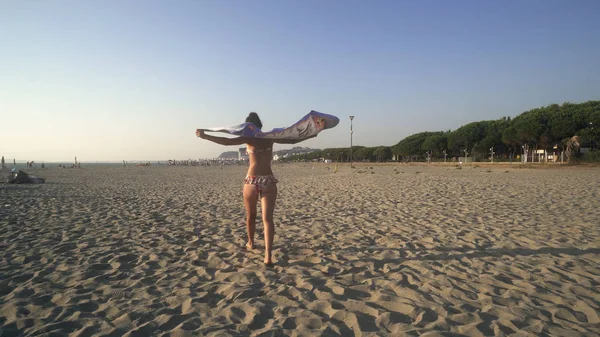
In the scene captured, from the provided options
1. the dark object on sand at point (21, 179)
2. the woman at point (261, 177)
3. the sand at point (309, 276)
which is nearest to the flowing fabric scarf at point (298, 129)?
the woman at point (261, 177)

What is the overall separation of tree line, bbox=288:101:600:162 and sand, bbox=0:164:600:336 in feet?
123

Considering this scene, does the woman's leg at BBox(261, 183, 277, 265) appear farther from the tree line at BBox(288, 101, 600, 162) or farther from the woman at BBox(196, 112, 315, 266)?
the tree line at BBox(288, 101, 600, 162)

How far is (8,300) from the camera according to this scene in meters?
3.10

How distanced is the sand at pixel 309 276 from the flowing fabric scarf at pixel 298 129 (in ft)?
5.10

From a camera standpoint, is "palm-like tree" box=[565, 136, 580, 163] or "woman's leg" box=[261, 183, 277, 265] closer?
"woman's leg" box=[261, 183, 277, 265]

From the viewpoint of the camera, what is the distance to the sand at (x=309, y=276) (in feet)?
8.70

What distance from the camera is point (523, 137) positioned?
45562mm

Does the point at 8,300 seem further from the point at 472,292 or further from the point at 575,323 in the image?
the point at 575,323

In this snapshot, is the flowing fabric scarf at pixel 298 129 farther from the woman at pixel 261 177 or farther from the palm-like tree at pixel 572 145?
the palm-like tree at pixel 572 145

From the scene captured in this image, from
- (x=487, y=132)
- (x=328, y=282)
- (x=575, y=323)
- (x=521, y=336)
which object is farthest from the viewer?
(x=487, y=132)

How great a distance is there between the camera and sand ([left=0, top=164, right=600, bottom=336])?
2.65m

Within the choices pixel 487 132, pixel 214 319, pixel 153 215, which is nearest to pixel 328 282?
pixel 214 319

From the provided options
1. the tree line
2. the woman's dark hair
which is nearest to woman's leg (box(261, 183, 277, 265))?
the woman's dark hair

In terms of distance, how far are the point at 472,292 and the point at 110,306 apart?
3.35 m
